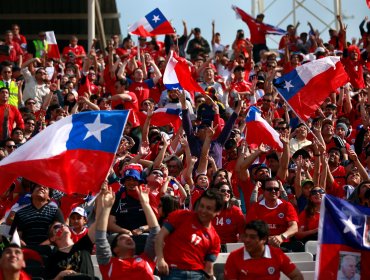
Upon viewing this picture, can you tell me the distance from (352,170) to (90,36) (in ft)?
52.4

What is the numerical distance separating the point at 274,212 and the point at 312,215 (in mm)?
554

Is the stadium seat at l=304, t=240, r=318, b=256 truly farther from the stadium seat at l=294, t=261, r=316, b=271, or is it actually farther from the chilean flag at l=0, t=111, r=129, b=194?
the chilean flag at l=0, t=111, r=129, b=194

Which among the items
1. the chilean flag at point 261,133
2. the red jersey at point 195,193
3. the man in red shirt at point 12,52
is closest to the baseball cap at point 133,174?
the red jersey at point 195,193

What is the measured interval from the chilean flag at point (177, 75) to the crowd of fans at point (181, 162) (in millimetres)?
312

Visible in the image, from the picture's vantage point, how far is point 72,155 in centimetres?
1413

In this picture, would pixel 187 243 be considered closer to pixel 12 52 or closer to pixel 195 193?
pixel 195 193

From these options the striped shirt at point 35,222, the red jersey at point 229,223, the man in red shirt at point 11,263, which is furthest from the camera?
the red jersey at point 229,223

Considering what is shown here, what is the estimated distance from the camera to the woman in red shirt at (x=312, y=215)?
50.5 feet

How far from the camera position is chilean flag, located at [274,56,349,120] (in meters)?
18.5

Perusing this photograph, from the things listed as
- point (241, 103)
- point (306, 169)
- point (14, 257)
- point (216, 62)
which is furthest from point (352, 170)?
point (216, 62)

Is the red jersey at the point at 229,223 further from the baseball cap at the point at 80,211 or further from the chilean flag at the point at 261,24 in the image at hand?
the chilean flag at the point at 261,24

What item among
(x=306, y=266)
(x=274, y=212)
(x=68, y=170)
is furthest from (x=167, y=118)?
(x=306, y=266)

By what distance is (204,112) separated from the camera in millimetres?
20328

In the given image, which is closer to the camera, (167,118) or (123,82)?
(167,118)
